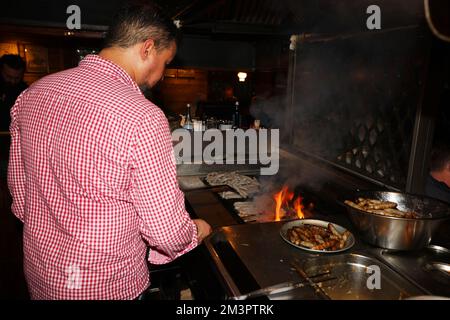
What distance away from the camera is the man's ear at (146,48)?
143 centimetres

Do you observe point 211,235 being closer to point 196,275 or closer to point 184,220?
point 196,275

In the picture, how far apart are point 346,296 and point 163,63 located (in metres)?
1.39

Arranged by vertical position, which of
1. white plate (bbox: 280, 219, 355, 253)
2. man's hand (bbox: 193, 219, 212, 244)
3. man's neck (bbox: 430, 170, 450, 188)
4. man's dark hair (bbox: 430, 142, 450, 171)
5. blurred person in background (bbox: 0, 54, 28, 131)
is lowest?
white plate (bbox: 280, 219, 355, 253)

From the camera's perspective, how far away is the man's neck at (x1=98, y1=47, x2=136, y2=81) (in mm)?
1433

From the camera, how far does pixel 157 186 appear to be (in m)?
1.26

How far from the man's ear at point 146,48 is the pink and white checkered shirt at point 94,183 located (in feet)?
0.45

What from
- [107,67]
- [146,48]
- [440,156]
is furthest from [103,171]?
[440,156]

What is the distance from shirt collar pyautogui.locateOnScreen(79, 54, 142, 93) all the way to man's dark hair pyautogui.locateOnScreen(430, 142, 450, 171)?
78.6 inches

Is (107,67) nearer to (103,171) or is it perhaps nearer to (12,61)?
(103,171)

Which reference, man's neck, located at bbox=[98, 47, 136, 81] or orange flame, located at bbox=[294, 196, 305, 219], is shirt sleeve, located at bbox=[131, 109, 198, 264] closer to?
man's neck, located at bbox=[98, 47, 136, 81]

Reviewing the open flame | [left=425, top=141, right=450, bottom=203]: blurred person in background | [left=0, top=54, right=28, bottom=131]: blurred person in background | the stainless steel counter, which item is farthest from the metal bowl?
[left=0, top=54, right=28, bottom=131]: blurred person in background

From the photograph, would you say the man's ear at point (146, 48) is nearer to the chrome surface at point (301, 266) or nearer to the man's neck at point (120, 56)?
the man's neck at point (120, 56)

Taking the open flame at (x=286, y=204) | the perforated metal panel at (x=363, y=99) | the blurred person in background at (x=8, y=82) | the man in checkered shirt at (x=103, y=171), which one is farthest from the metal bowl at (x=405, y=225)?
the blurred person in background at (x=8, y=82)

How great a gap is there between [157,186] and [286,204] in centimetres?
162
